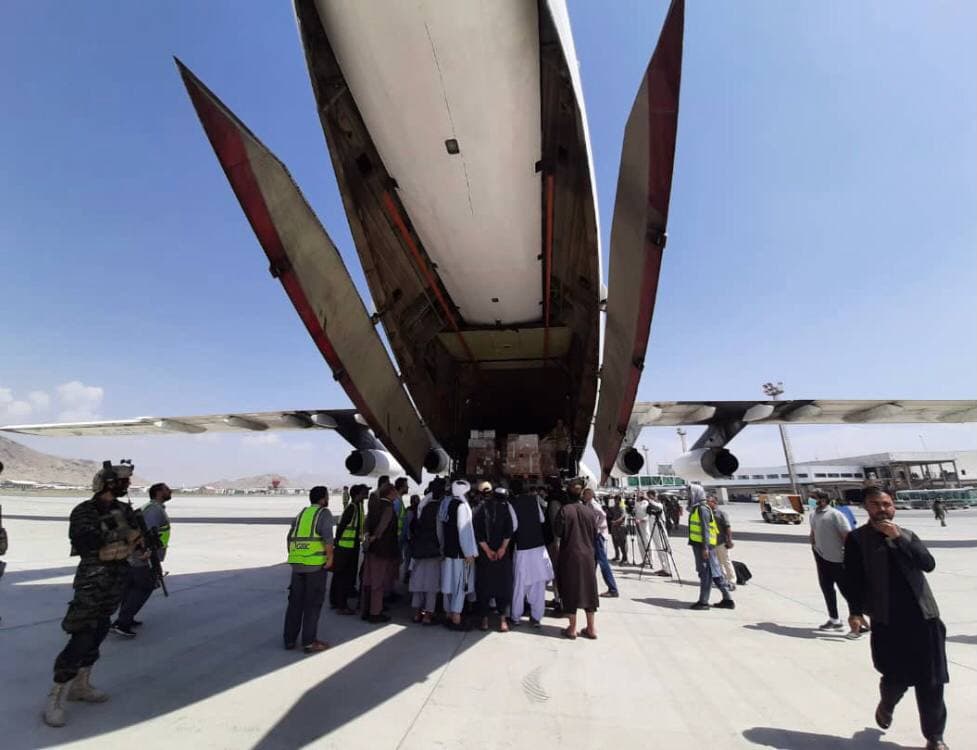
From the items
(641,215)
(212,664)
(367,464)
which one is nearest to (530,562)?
(212,664)

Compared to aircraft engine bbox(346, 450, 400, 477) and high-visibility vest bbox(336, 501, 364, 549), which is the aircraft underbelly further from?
aircraft engine bbox(346, 450, 400, 477)

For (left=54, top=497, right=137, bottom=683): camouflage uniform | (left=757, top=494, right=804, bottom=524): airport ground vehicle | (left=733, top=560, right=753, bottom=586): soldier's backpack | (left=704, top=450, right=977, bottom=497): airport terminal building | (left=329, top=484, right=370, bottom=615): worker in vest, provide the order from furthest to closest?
(left=704, top=450, right=977, bottom=497): airport terminal building < (left=757, top=494, right=804, bottom=524): airport ground vehicle < (left=733, top=560, right=753, bottom=586): soldier's backpack < (left=329, top=484, right=370, bottom=615): worker in vest < (left=54, top=497, right=137, bottom=683): camouflage uniform

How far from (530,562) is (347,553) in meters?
2.29

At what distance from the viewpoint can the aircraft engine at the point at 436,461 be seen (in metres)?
8.03

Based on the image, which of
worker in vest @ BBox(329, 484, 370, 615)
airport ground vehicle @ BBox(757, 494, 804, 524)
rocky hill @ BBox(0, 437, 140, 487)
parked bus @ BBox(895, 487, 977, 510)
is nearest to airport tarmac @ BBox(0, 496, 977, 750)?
worker in vest @ BBox(329, 484, 370, 615)

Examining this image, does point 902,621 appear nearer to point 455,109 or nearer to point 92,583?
point 455,109

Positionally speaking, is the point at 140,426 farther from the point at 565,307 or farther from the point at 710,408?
the point at 710,408

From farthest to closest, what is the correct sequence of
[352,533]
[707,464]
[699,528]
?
[707,464], [699,528], [352,533]

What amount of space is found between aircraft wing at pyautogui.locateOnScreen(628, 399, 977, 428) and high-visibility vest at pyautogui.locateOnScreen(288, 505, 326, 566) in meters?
9.20

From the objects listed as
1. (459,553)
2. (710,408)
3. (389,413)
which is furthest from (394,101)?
(710,408)

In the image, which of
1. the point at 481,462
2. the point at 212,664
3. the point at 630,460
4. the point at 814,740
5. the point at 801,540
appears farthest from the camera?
the point at 801,540

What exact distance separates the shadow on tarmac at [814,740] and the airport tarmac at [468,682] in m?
0.01

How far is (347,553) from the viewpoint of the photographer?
5.50 m

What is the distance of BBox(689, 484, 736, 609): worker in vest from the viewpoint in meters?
5.46
